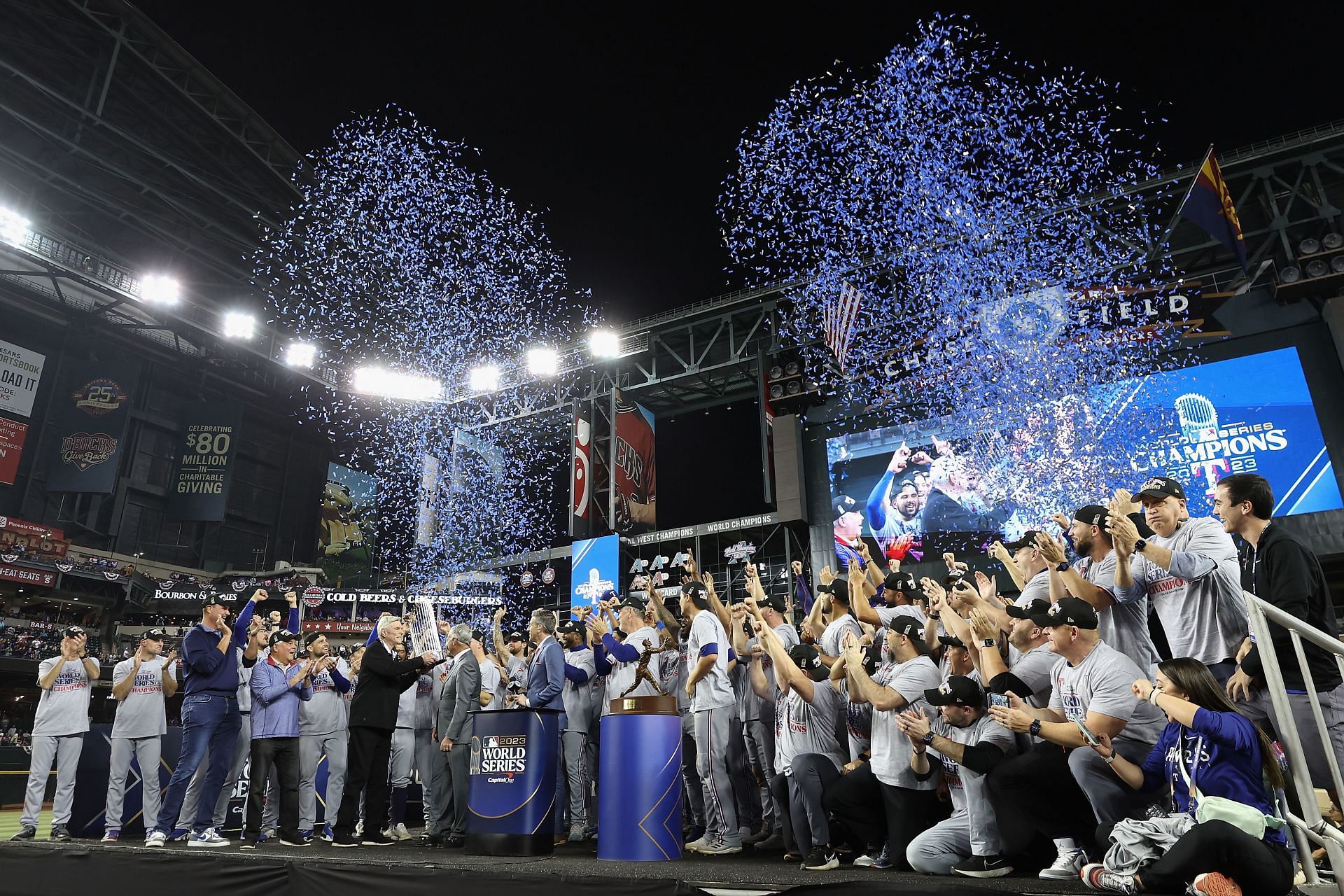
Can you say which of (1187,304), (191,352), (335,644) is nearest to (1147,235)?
(1187,304)

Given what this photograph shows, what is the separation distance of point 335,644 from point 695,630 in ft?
90.7

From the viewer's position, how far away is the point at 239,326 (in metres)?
33.6

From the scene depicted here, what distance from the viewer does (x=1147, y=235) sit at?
19625 millimetres

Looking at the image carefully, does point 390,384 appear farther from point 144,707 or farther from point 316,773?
point 316,773

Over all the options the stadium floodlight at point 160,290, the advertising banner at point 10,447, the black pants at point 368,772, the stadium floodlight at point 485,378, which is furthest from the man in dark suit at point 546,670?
the advertising banner at point 10,447

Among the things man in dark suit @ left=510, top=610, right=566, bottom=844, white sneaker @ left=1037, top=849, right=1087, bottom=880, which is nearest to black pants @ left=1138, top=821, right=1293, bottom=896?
white sneaker @ left=1037, top=849, right=1087, bottom=880

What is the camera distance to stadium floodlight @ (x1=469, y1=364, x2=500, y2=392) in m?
28.3

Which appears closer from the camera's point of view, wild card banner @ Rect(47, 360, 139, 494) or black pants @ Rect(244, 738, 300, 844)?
black pants @ Rect(244, 738, 300, 844)

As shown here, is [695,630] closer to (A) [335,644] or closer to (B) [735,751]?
(B) [735,751]

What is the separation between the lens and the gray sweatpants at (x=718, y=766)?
6688mm

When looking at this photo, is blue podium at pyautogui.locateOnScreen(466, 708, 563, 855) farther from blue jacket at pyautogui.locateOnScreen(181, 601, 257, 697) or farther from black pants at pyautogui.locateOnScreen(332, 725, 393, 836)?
blue jacket at pyautogui.locateOnScreen(181, 601, 257, 697)

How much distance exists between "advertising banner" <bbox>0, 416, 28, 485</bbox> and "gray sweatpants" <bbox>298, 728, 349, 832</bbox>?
92.6 ft

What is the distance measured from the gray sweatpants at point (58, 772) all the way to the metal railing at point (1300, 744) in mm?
10120

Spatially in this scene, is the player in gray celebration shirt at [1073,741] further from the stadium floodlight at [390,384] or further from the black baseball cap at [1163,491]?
the stadium floodlight at [390,384]
